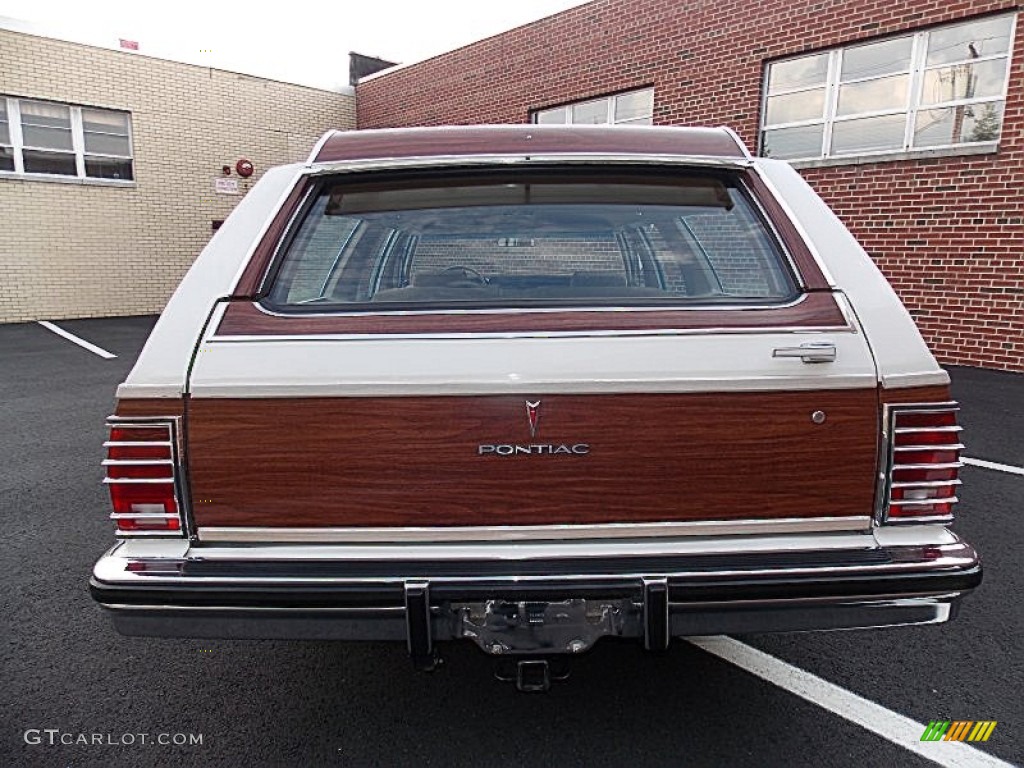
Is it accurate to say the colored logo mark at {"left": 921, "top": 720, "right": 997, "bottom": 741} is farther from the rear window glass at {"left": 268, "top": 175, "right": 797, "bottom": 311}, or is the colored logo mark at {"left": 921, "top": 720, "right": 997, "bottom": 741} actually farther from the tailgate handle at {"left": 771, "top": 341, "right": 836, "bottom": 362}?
the rear window glass at {"left": 268, "top": 175, "right": 797, "bottom": 311}

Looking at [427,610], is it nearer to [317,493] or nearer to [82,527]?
[317,493]

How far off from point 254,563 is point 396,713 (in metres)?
0.81

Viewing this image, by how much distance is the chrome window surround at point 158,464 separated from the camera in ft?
5.44

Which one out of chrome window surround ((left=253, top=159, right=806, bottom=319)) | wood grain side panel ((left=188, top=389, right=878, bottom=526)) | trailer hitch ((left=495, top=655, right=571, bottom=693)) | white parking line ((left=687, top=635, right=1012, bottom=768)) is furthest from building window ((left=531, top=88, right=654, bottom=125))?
trailer hitch ((left=495, top=655, right=571, bottom=693))

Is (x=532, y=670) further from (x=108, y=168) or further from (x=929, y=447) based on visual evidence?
(x=108, y=168)

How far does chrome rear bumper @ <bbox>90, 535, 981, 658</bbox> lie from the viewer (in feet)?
5.29

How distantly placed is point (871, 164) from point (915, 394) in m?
7.86

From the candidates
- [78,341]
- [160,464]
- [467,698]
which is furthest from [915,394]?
[78,341]

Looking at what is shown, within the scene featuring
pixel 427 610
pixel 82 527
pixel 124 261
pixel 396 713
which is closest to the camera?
pixel 427 610

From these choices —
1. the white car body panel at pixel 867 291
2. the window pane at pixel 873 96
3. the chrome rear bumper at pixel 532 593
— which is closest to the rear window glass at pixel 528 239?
the white car body panel at pixel 867 291

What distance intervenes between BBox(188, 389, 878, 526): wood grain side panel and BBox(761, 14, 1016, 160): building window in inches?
305

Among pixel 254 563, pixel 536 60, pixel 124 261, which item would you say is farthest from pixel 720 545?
pixel 124 261

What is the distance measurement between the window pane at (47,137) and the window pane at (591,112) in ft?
31.2

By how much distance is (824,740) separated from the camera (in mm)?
2004
